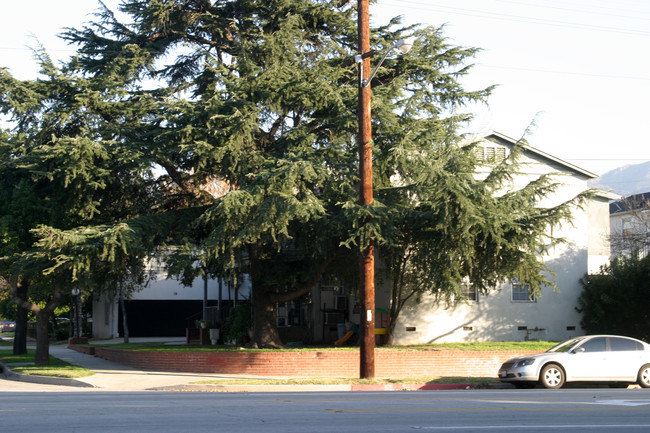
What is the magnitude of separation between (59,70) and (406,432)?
59.4 feet

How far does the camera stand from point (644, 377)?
18.1 m

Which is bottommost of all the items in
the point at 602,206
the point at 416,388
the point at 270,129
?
the point at 416,388

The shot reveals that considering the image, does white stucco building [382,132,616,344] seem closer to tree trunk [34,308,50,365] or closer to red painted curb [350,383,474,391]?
red painted curb [350,383,474,391]

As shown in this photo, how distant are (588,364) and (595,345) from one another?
23.1 inches

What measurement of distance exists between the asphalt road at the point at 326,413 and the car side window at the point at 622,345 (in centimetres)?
244

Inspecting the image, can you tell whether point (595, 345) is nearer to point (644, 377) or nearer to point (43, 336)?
point (644, 377)

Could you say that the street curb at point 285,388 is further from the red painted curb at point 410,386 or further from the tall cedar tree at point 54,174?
the tall cedar tree at point 54,174

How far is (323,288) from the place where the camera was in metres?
27.2

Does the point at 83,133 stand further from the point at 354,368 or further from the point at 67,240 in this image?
the point at 354,368

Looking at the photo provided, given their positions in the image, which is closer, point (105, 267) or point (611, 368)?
point (611, 368)

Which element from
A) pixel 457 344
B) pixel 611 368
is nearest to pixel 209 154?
pixel 457 344

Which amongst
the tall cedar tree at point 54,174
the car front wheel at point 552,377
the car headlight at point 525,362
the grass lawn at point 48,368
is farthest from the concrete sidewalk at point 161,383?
the tall cedar tree at point 54,174

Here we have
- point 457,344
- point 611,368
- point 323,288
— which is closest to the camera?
point 611,368

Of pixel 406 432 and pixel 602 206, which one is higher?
pixel 602 206
